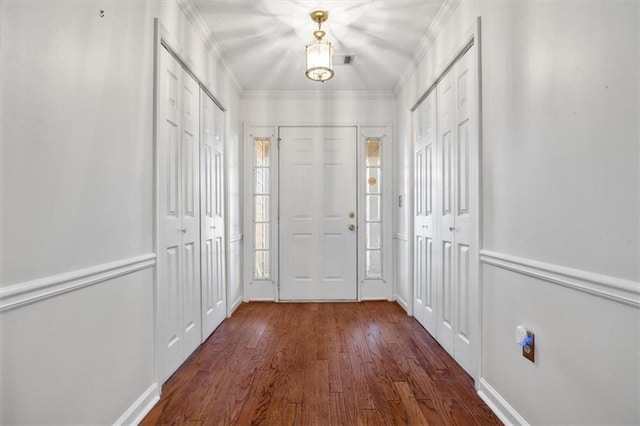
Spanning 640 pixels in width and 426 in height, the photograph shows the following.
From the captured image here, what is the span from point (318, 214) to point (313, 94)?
1.43 meters

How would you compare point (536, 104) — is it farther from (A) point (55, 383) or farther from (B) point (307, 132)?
(B) point (307, 132)

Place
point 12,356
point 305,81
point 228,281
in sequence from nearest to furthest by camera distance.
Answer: point 12,356 < point 228,281 < point 305,81

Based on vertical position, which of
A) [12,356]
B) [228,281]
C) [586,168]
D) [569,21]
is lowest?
[228,281]

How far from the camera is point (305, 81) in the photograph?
359 cm

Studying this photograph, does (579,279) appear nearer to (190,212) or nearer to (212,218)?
(190,212)

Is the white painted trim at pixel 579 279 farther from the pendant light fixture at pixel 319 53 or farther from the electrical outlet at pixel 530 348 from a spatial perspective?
the pendant light fixture at pixel 319 53

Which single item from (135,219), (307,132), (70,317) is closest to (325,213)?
(307,132)

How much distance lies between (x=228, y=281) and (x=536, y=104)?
113 inches

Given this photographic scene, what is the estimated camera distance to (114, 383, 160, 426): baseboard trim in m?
1.54

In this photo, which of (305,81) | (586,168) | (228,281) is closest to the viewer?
(586,168)

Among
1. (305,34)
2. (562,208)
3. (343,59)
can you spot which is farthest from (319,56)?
(562,208)

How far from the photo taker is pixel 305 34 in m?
2.65

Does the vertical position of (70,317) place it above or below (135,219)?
below

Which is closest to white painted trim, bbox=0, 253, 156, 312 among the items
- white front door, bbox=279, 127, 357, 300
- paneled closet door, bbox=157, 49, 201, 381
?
paneled closet door, bbox=157, 49, 201, 381
